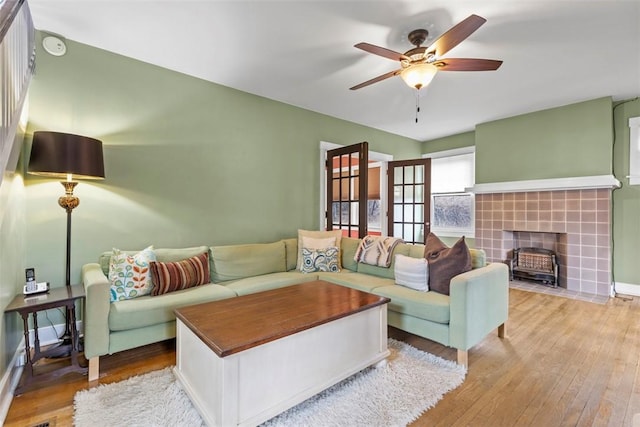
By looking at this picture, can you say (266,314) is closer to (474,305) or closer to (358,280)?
(358,280)

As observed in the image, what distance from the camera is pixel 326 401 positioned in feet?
5.71

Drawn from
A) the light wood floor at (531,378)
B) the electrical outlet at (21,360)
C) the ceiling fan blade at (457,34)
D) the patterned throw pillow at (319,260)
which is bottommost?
the light wood floor at (531,378)

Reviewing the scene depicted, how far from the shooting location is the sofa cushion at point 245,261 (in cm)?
297

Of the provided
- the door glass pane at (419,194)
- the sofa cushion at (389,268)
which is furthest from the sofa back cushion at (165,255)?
the door glass pane at (419,194)

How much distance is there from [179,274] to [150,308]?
39 centimetres

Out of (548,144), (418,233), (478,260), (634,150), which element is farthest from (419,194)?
(634,150)

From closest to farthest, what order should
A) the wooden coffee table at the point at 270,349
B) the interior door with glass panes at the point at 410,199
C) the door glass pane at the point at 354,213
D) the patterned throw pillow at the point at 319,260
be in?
the wooden coffee table at the point at 270,349, the patterned throw pillow at the point at 319,260, the door glass pane at the point at 354,213, the interior door with glass panes at the point at 410,199

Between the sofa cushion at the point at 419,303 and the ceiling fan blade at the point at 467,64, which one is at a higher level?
the ceiling fan blade at the point at 467,64

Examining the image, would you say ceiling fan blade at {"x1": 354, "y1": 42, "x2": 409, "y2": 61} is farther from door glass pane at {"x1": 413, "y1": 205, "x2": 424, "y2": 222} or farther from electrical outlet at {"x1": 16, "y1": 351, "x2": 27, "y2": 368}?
electrical outlet at {"x1": 16, "y1": 351, "x2": 27, "y2": 368}

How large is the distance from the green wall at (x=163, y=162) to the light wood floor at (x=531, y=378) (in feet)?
3.71

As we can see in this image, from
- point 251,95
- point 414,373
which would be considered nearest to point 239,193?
point 251,95

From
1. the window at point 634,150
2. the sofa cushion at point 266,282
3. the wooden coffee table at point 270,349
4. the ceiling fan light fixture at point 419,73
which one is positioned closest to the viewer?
the wooden coffee table at point 270,349

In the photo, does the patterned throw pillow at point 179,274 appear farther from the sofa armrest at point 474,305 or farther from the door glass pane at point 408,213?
the door glass pane at point 408,213

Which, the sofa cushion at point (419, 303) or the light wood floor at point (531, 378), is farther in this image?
the sofa cushion at point (419, 303)
